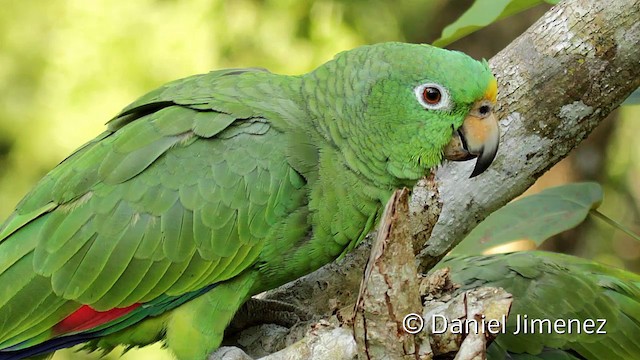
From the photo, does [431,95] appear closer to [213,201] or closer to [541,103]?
[541,103]

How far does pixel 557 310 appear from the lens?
203 cm

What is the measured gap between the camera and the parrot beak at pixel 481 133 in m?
1.78

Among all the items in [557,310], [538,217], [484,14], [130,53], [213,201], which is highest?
[130,53]

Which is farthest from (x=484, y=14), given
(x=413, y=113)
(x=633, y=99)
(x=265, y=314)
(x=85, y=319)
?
(x=85, y=319)

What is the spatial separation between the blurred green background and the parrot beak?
5.95 feet

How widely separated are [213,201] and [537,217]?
1.00 m

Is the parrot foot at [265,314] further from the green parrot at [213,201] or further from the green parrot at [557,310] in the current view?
the green parrot at [557,310]

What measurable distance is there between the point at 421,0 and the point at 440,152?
2.77 meters

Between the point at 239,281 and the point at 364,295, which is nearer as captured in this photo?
the point at 364,295

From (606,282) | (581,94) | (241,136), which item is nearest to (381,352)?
(241,136)

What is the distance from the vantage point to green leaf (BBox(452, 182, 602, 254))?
2.13 meters

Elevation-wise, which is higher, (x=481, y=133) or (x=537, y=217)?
(x=481, y=133)

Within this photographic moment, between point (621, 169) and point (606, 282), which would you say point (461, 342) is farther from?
point (621, 169)

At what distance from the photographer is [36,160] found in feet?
11.9
